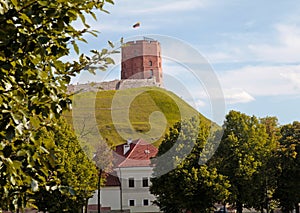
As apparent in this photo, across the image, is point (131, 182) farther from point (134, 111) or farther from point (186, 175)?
point (134, 111)

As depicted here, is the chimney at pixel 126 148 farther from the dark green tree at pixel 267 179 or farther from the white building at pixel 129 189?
the dark green tree at pixel 267 179

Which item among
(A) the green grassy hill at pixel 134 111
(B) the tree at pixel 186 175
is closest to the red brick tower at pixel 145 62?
(A) the green grassy hill at pixel 134 111

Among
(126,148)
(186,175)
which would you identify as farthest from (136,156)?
(186,175)

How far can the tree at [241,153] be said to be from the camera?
4809 centimetres

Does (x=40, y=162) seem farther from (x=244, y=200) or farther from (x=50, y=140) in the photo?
(x=244, y=200)

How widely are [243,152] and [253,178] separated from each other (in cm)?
237

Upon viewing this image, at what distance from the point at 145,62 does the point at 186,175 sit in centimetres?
12124

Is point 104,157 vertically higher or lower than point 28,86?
higher

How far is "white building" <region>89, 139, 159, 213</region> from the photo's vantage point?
75812 millimetres

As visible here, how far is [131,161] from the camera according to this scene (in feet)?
256

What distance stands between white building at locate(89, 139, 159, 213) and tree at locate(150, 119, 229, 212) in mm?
22892

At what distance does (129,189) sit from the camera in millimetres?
76438

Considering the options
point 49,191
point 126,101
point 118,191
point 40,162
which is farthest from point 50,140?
point 126,101

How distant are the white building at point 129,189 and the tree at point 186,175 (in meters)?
22.9
